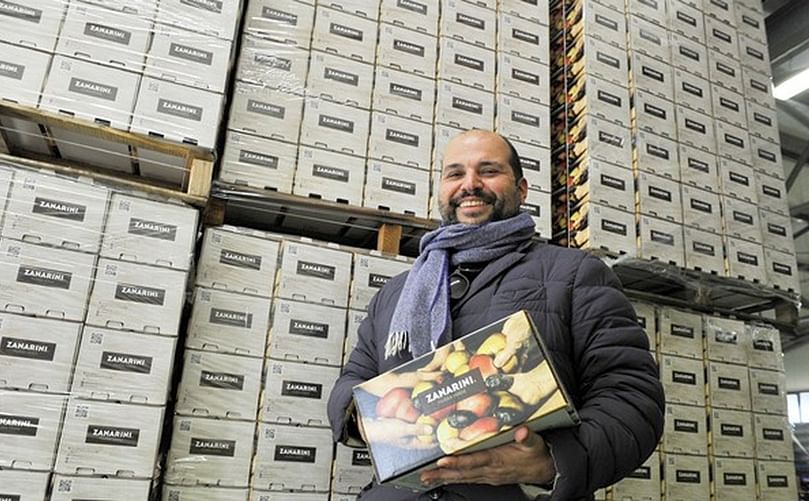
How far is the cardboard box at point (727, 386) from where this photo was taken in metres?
3.71

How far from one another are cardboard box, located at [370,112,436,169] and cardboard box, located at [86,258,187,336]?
3.98 feet

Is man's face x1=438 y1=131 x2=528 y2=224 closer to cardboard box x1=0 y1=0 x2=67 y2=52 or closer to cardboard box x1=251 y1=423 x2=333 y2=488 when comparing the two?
cardboard box x1=251 y1=423 x2=333 y2=488

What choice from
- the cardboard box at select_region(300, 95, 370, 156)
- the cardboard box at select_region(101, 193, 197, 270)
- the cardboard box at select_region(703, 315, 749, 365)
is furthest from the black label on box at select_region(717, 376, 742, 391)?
the cardboard box at select_region(101, 193, 197, 270)

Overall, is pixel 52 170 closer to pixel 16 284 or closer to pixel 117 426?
pixel 16 284

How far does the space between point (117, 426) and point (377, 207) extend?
5.03 ft

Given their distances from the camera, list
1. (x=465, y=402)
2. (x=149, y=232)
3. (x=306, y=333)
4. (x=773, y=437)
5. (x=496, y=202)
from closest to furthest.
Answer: (x=465, y=402) < (x=496, y=202) < (x=149, y=232) < (x=306, y=333) < (x=773, y=437)

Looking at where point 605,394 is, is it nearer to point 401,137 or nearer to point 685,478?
point 401,137

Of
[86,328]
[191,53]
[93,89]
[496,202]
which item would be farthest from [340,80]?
[86,328]

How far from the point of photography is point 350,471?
2.72 m

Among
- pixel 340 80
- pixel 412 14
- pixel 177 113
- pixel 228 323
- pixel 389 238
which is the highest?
pixel 412 14

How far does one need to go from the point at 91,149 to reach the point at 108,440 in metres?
1.37

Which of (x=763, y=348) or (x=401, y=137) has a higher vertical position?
(x=401, y=137)

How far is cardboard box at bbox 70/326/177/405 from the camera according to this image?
7.77 ft

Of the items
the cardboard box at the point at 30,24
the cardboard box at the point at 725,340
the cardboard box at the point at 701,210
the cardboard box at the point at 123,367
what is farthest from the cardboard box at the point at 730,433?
the cardboard box at the point at 30,24
